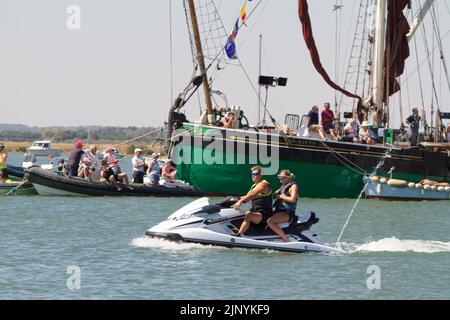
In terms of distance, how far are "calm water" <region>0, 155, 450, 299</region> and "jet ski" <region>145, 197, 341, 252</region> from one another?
20 centimetres

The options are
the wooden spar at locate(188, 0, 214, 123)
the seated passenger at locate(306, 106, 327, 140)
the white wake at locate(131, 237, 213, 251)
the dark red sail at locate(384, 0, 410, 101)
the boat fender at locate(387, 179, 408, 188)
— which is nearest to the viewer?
the white wake at locate(131, 237, 213, 251)

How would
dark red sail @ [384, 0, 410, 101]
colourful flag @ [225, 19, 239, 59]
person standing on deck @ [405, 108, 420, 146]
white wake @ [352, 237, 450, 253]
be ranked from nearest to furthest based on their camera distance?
white wake @ [352, 237, 450, 253] → person standing on deck @ [405, 108, 420, 146] → colourful flag @ [225, 19, 239, 59] → dark red sail @ [384, 0, 410, 101]

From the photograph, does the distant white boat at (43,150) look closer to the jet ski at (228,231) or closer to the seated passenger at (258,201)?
the jet ski at (228,231)

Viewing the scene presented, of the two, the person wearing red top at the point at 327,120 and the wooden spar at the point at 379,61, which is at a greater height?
the wooden spar at the point at 379,61

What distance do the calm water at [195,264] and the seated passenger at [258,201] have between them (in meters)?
0.69

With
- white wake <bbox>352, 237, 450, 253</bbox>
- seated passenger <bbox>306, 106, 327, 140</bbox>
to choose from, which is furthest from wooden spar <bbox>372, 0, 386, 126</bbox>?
white wake <bbox>352, 237, 450, 253</bbox>

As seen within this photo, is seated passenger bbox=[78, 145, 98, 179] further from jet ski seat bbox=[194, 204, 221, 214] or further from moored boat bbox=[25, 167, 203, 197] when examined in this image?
jet ski seat bbox=[194, 204, 221, 214]

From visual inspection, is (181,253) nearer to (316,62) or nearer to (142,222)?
(142,222)

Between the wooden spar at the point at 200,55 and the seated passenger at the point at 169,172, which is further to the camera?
the wooden spar at the point at 200,55

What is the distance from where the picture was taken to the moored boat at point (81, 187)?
3622 centimetres

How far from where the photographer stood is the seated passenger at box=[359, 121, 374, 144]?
40.0 metres

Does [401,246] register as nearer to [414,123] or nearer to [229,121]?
[229,121]

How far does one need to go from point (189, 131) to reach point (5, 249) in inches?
658

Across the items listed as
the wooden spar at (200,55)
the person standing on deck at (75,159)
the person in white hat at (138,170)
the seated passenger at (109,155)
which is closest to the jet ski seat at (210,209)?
the seated passenger at (109,155)
